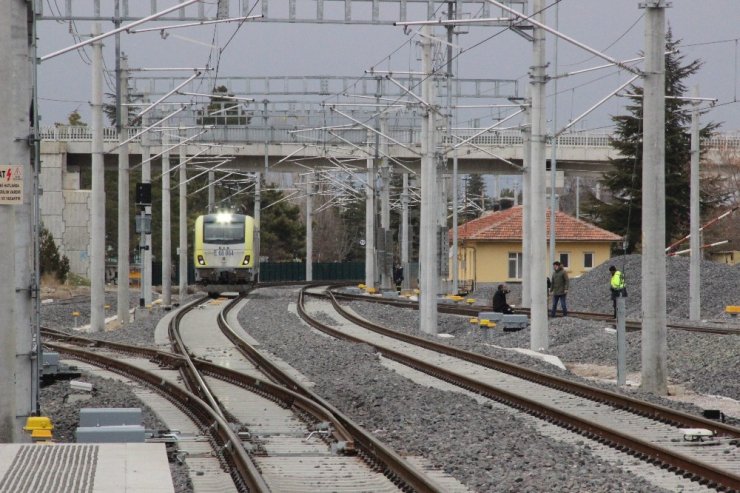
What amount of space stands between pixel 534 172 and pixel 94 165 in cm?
1345

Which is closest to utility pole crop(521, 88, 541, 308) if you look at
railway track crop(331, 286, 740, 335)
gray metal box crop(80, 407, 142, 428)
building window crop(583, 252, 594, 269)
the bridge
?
railway track crop(331, 286, 740, 335)

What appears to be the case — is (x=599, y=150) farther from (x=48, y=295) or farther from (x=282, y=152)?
(x=48, y=295)

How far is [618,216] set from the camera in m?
68.5

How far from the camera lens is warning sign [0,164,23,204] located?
12.4m

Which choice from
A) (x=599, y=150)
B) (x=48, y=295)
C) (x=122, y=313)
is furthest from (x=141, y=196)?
(x=599, y=150)

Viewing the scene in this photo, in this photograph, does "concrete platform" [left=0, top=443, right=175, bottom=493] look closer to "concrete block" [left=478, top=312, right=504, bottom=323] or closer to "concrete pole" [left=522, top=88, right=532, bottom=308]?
"concrete pole" [left=522, top=88, right=532, bottom=308]

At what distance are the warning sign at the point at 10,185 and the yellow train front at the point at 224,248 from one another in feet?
132

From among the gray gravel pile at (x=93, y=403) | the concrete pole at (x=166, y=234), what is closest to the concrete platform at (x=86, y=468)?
the gray gravel pile at (x=93, y=403)

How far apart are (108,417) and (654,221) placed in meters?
8.81

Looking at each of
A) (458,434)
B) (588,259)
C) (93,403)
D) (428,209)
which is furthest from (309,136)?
(458,434)

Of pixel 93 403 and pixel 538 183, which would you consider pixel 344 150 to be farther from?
pixel 93 403

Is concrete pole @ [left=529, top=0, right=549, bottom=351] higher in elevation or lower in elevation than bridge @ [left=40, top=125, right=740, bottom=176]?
lower

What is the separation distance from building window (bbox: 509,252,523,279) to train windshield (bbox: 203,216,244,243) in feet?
74.9

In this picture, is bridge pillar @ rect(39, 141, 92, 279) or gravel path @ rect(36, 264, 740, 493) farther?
bridge pillar @ rect(39, 141, 92, 279)
